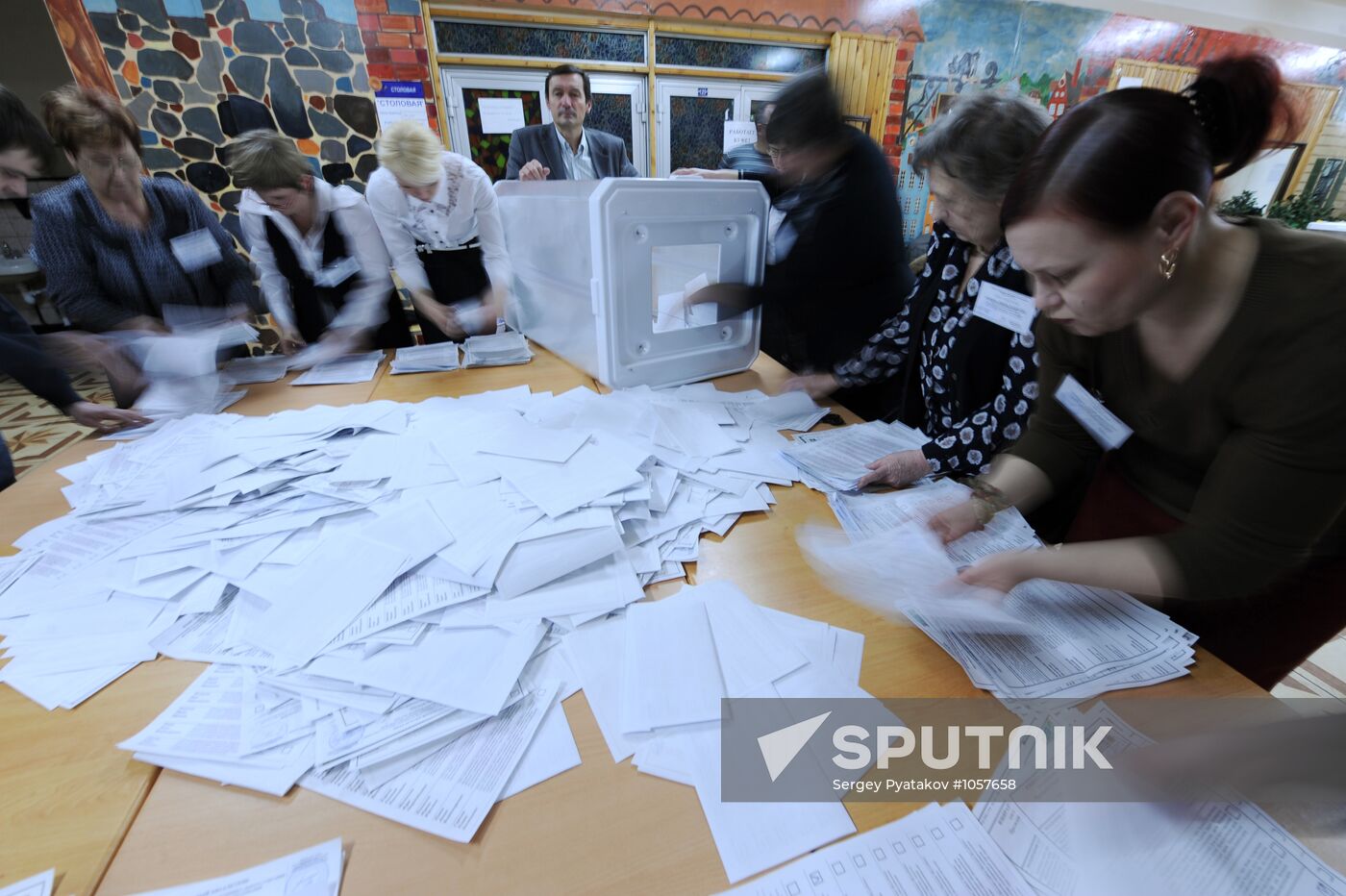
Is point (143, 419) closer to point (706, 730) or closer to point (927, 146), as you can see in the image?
point (706, 730)

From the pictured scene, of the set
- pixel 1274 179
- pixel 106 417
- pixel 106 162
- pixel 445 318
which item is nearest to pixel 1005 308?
pixel 445 318

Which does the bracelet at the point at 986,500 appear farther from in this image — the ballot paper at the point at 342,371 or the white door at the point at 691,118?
the white door at the point at 691,118

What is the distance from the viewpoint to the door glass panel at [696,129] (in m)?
3.99

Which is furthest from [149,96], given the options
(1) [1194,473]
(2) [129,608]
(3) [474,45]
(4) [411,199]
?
(1) [1194,473]

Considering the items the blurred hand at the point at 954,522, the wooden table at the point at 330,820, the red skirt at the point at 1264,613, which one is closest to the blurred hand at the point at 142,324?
the wooden table at the point at 330,820

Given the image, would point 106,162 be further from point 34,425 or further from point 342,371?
point 34,425

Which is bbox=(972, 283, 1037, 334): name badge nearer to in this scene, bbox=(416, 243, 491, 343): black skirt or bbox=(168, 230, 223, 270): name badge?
bbox=(416, 243, 491, 343): black skirt

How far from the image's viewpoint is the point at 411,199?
184cm

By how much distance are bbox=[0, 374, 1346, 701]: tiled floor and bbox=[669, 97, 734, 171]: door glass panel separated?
13.0ft

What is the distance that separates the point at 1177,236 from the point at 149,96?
4419mm

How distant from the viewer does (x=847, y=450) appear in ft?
3.57

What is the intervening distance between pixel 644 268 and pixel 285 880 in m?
1.13

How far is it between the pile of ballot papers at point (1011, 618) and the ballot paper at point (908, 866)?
0.18 metres

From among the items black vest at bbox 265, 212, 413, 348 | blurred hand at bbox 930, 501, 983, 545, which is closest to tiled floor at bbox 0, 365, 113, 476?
black vest at bbox 265, 212, 413, 348
